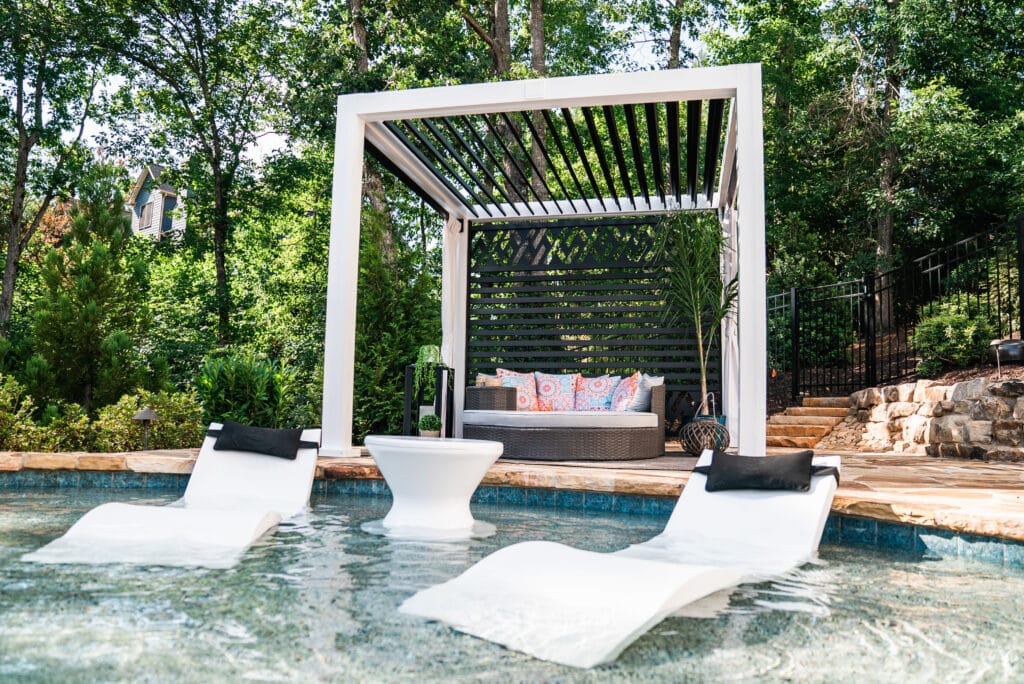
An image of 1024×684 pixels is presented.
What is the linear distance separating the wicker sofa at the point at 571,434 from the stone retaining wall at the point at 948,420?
2839 mm

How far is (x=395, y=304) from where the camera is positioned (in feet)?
28.0

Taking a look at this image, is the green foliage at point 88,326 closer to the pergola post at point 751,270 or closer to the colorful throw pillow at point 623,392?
the colorful throw pillow at point 623,392

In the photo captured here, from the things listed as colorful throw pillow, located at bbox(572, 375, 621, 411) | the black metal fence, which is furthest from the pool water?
the black metal fence

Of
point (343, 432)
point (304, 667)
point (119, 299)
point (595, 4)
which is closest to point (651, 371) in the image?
point (343, 432)

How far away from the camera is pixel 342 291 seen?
220 inches

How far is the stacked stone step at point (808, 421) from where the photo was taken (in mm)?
8438

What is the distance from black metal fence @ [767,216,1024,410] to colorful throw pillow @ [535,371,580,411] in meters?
3.39

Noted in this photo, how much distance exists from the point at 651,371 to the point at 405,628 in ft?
22.1

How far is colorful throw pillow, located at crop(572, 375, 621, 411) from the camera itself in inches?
297

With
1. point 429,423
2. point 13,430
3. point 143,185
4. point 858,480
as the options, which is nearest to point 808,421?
point 858,480

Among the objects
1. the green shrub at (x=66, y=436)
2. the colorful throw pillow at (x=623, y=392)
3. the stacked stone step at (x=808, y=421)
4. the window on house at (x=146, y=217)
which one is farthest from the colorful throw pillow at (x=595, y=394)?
the window on house at (x=146, y=217)

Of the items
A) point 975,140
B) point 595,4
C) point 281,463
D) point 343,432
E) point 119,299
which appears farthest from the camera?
point 595,4

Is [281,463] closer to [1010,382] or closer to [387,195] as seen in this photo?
[1010,382]

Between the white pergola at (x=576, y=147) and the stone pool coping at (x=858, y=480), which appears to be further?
the white pergola at (x=576, y=147)
